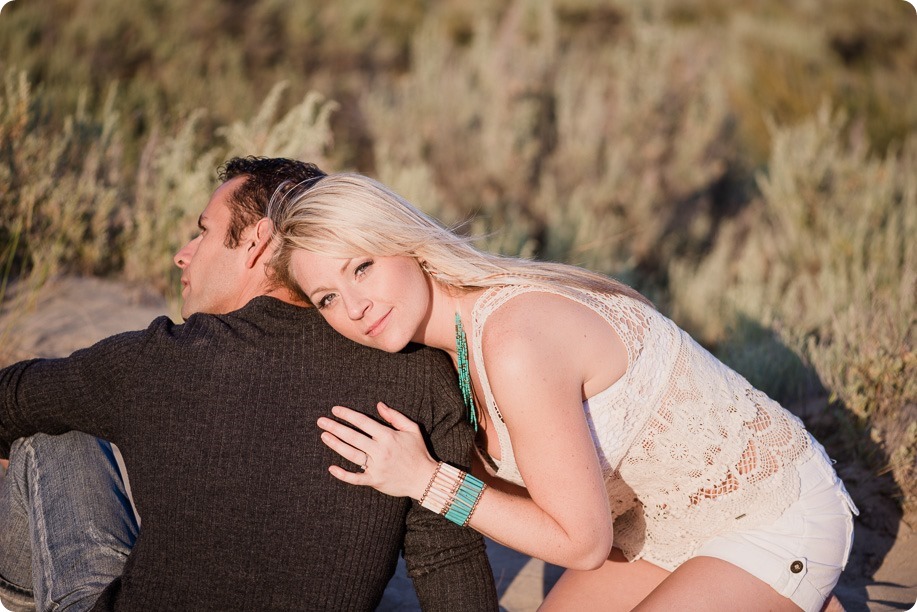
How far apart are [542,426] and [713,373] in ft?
1.98

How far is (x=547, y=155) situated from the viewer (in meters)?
7.06

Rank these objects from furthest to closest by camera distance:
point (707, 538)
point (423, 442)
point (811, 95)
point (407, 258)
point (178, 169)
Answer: point (811, 95) < point (178, 169) < point (707, 538) < point (407, 258) < point (423, 442)

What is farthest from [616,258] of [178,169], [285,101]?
[285,101]

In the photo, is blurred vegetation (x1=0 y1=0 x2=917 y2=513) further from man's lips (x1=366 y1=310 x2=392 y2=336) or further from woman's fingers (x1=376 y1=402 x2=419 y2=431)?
woman's fingers (x1=376 y1=402 x2=419 y2=431)

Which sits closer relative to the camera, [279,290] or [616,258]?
[279,290]

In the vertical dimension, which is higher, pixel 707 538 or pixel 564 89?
pixel 564 89

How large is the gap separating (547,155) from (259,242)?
4904 millimetres

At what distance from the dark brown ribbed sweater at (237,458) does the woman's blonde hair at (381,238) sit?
0.23m

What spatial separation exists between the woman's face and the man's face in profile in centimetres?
31

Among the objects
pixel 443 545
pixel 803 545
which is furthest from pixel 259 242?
pixel 803 545

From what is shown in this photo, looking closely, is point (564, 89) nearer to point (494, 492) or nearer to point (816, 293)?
point (816, 293)

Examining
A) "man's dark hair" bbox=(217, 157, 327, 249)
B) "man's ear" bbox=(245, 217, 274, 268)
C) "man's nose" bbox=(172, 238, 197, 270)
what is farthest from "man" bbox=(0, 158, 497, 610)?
"man's nose" bbox=(172, 238, 197, 270)

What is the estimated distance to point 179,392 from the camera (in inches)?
74.7

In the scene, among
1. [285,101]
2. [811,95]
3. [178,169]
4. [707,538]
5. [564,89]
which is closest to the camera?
[707,538]
